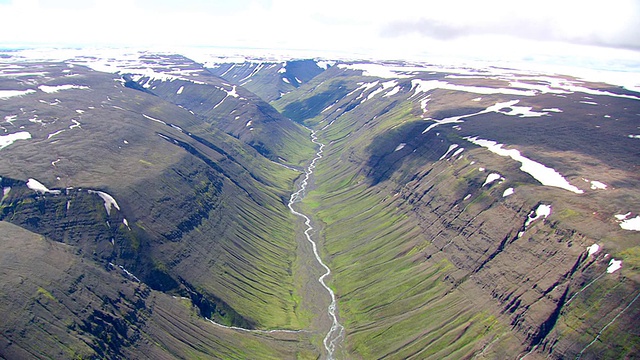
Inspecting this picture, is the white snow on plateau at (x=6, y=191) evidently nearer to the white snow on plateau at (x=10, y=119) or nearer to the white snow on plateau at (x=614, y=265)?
the white snow on plateau at (x=10, y=119)

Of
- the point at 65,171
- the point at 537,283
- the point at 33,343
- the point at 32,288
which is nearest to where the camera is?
the point at 33,343

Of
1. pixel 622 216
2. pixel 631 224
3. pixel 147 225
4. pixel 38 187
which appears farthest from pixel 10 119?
pixel 631 224

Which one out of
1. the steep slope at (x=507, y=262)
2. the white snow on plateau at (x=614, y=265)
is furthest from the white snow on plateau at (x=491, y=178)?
the white snow on plateau at (x=614, y=265)

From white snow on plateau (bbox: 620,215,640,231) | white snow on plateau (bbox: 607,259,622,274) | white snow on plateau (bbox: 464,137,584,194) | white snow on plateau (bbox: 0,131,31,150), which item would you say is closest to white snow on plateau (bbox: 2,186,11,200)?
white snow on plateau (bbox: 0,131,31,150)

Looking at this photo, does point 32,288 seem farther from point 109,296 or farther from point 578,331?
point 578,331

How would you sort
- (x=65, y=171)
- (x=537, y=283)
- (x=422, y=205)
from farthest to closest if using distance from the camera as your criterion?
1. (x=422, y=205)
2. (x=65, y=171)
3. (x=537, y=283)

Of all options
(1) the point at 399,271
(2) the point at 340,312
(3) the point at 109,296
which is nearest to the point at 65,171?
(3) the point at 109,296

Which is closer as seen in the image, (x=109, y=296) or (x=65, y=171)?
(x=109, y=296)
